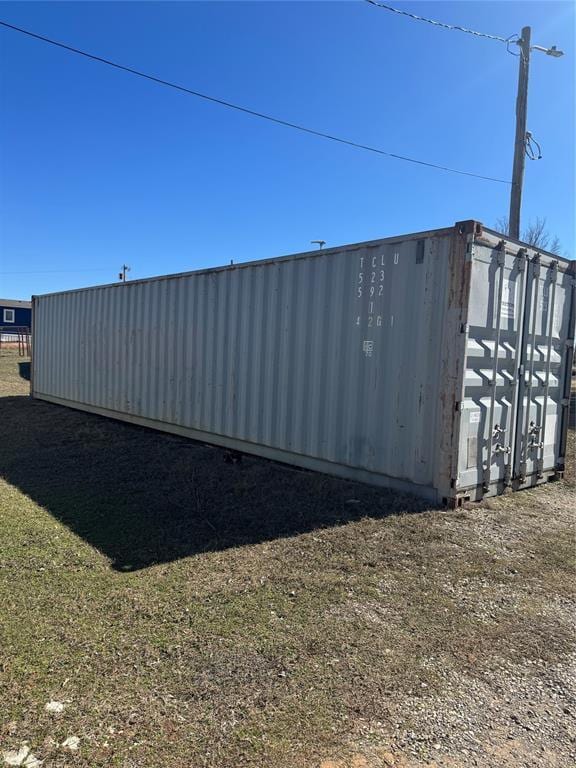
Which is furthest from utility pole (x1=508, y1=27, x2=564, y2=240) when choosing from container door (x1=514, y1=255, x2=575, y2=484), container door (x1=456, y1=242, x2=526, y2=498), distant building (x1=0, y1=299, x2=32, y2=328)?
distant building (x1=0, y1=299, x2=32, y2=328)

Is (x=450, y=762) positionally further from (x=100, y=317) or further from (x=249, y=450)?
(x=100, y=317)

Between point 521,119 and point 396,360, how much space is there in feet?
26.3

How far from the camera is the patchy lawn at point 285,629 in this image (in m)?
2.24

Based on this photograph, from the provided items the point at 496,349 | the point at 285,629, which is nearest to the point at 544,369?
the point at 496,349

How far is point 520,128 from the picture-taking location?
10664 mm

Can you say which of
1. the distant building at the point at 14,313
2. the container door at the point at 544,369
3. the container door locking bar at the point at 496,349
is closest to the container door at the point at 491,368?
the container door locking bar at the point at 496,349

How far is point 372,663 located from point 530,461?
4.00 meters

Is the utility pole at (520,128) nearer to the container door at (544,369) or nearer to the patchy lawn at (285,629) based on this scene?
the container door at (544,369)

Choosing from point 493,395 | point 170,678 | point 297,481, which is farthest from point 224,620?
point 493,395

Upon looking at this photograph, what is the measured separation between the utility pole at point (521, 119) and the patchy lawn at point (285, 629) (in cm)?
715

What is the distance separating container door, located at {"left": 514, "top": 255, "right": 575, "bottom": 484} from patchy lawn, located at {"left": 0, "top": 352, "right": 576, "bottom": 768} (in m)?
0.58

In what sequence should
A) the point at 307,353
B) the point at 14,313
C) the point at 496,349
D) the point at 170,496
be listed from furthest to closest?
1. the point at 14,313
2. the point at 307,353
3. the point at 170,496
4. the point at 496,349

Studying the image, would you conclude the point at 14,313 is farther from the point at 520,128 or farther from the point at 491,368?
the point at 491,368

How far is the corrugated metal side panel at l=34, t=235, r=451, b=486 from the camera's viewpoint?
5.29m
